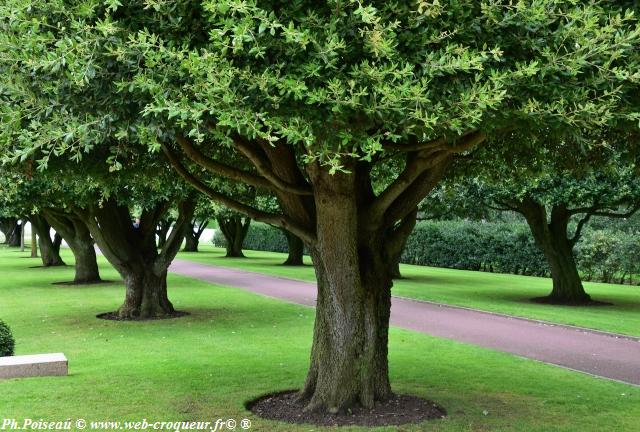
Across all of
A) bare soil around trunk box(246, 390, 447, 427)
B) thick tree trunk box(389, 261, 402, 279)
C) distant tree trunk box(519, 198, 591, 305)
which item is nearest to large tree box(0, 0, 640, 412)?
thick tree trunk box(389, 261, 402, 279)

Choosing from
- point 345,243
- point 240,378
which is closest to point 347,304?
point 345,243

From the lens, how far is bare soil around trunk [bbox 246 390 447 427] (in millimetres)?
7789

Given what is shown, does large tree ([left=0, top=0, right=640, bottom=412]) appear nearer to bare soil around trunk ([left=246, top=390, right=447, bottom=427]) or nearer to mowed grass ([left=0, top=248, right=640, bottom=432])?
bare soil around trunk ([left=246, top=390, right=447, bottom=427])

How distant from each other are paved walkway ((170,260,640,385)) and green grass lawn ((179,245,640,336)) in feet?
2.94

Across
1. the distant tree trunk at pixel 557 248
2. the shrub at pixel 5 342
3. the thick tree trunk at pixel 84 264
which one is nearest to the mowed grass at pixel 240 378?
the shrub at pixel 5 342

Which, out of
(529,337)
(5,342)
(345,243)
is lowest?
(5,342)

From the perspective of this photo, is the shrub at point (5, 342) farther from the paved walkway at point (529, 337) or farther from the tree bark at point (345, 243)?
the paved walkway at point (529, 337)

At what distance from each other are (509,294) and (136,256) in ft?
42.6

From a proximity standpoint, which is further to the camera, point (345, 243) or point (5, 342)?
point (5, 342)

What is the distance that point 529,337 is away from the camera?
48.2 feet

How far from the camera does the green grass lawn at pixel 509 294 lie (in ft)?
58.1

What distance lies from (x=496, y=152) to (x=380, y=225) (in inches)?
→ 83.4

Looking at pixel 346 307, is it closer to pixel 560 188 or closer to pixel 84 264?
pixel 560 188

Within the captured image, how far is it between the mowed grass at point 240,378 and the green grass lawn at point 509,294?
16.6 ft
